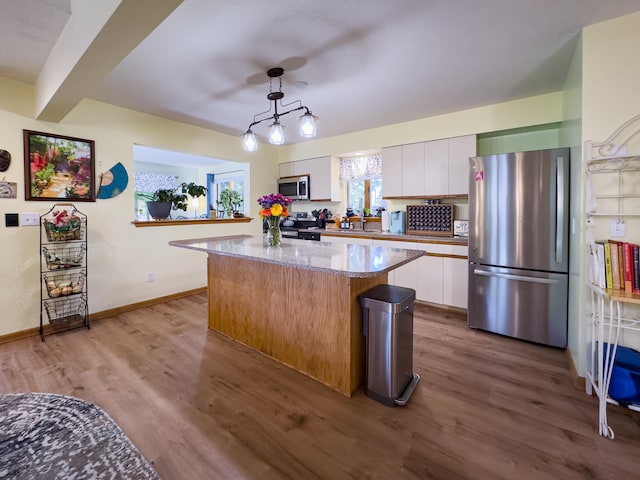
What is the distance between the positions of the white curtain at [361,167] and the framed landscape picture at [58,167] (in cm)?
331

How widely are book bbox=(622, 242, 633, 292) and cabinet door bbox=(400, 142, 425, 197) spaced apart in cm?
221

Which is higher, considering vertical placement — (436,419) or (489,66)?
(489,66)

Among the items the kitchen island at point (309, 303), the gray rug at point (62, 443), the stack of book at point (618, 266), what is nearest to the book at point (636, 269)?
the stack of book at point (618, 266)

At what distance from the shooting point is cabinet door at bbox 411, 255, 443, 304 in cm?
347

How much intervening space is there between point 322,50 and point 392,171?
2.14 metres

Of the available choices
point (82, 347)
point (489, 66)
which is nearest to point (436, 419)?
point (489, 66)

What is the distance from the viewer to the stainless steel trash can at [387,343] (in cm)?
175

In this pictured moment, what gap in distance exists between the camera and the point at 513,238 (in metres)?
2.67

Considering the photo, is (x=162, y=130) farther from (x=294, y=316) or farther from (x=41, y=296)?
(x=294, y=316)

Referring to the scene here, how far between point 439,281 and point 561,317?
1178mm

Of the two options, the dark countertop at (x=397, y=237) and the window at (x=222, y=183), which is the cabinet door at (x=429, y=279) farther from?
the window at (x=222, y=183)

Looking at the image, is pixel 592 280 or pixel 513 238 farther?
pixel 513 238

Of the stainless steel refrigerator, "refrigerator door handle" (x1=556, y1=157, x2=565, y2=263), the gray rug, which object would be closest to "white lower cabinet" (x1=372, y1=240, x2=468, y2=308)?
the stainless steel refrigerator

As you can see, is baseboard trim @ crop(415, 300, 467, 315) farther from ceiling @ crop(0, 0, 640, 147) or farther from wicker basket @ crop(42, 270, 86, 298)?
wicker basket @ crop(42, 270, 86, 298)
